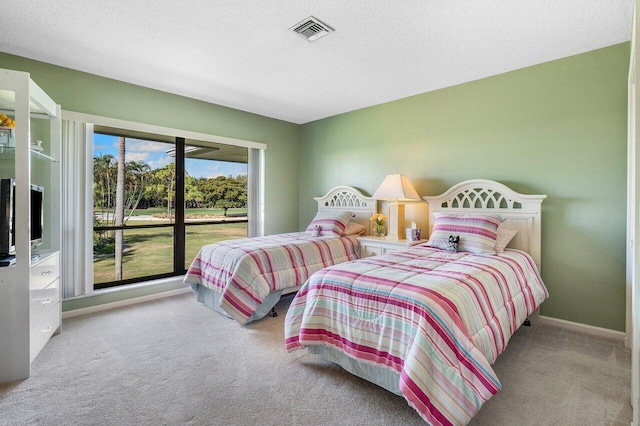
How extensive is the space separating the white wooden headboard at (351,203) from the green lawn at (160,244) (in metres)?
1.35

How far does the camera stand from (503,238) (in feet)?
10.1

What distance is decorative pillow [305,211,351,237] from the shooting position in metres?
4.23

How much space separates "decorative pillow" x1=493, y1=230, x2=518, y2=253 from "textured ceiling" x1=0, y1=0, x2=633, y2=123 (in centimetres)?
165

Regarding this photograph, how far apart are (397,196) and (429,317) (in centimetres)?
222

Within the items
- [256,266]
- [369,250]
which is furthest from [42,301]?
[369,250]

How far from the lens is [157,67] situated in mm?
3299

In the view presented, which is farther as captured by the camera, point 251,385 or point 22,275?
point 22,275

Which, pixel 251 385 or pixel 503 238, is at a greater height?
pixel 503 238

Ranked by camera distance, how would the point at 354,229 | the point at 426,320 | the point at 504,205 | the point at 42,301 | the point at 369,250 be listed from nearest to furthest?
the point at 426,320 < the point at 42,301 < the point at 504,205 < the point at 369,250 < the point at 354,229

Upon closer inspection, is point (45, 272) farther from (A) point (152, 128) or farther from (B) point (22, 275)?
(A) point (152, 128)

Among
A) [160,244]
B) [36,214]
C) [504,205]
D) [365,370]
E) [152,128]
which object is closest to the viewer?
[365,370]

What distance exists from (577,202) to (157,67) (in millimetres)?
4290

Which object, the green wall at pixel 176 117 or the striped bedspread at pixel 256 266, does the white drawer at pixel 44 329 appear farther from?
the striped bedspread at pixel 256 266

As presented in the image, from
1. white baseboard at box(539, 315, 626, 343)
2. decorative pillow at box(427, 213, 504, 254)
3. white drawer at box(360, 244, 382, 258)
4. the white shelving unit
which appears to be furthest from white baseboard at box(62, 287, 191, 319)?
white baseboard at box(539, 315, 626, 343)
